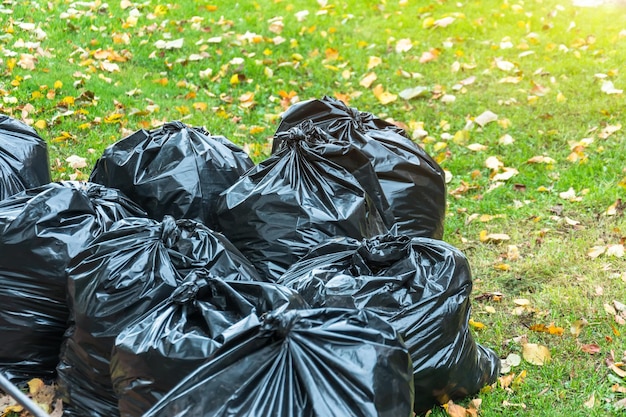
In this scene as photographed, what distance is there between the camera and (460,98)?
221 inches

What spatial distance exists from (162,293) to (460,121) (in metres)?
3.38

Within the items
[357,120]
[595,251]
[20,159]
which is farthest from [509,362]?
[20,159]

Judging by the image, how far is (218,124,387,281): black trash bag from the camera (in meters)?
3.01

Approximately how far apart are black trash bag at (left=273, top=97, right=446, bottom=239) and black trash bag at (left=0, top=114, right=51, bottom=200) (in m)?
1.12

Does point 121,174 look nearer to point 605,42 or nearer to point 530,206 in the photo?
point 530,206

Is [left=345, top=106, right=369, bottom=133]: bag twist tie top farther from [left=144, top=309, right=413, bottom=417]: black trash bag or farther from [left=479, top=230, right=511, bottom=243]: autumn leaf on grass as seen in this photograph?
[left=144, top=309, right=413, bottom=417]: black trash bag

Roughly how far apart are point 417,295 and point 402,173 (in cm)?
98

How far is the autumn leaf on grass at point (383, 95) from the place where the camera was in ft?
18.5

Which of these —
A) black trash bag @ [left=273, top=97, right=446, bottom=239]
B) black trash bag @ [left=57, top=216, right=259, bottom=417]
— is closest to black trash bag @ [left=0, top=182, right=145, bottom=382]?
black trash bag @ [left=57, top=216, right=259, bottom=417]

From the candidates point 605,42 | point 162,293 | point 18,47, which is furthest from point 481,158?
point 18,47

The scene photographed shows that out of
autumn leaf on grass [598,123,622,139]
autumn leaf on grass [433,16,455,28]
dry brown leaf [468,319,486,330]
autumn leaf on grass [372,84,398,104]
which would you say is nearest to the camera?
dry brown leaf [468,319,486,330]

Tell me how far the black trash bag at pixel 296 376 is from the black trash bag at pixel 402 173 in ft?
5.12

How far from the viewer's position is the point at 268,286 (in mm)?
2223

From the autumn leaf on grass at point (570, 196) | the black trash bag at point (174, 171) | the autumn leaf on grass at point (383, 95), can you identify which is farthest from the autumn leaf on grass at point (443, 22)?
the black trash bag at point (174, 171)
